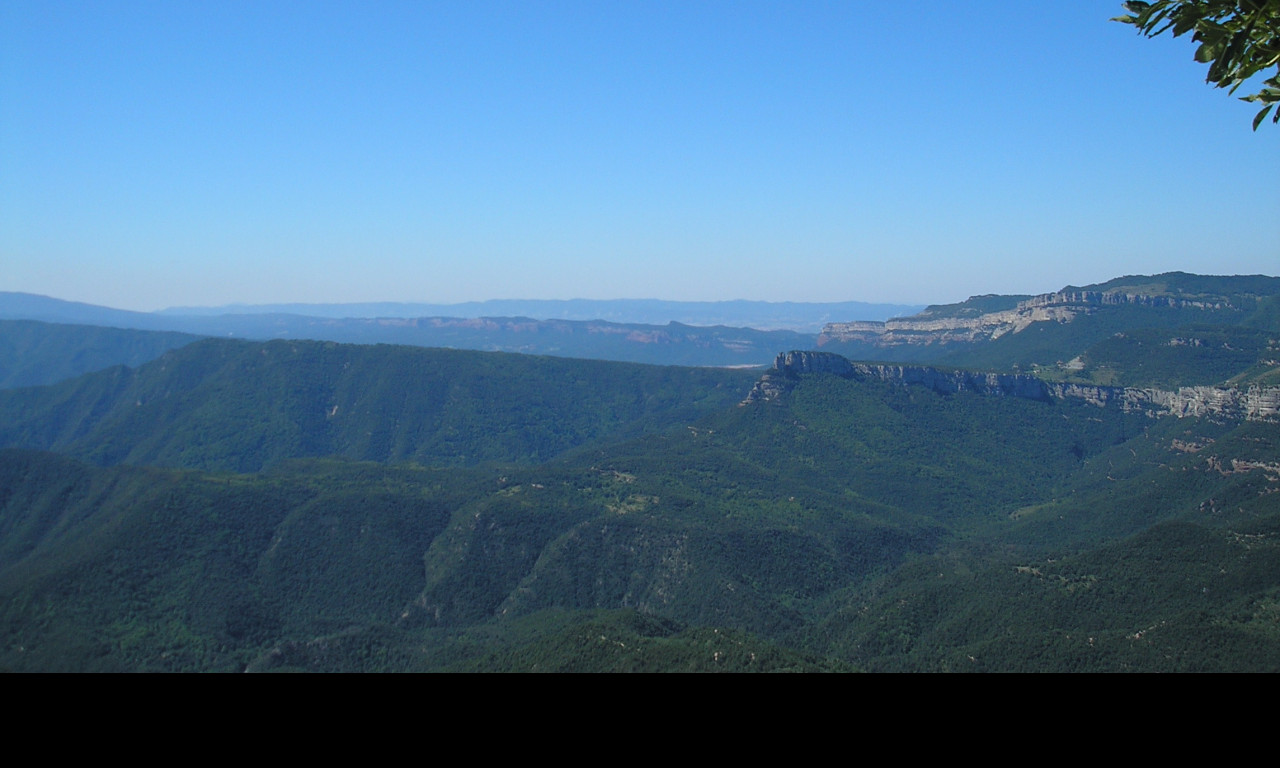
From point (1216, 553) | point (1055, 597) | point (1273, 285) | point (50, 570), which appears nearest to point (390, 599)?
point (50, 570)

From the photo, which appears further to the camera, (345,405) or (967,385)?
(345,405)

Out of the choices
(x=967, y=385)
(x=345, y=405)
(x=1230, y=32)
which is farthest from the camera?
(x=345, y=405)

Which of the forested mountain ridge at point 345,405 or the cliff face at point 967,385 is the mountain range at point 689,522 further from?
the forested mountain ridge at point 345,405

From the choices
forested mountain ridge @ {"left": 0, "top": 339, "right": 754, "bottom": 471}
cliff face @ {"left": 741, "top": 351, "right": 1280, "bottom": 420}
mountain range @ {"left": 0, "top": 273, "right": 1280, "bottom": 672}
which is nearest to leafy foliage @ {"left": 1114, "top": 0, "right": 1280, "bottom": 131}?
mountain range @ {"left": 0, "top": 273, "right": 1280, "bottom": 672}

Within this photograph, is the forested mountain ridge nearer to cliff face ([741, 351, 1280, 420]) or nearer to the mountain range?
the mountain range

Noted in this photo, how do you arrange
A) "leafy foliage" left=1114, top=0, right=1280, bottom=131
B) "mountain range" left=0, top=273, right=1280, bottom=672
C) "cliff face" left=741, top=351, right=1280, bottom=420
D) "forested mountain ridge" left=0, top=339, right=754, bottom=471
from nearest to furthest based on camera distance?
1. "leafy foliage" left=1114, top=0, right=1280, bottom=131
2. "mountain range" left=0, top=273, right=1280, bottom=672
3. "cliff face" left=741, top=351, right=1280, bottom=420
4. "forested mountain ridge" left=0, top=339, right=754, bottom=471

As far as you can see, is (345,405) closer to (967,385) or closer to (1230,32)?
(967,385)

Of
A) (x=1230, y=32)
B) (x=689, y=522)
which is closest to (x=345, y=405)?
(x=689, y=522)
